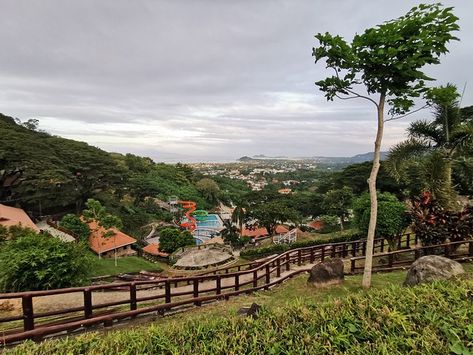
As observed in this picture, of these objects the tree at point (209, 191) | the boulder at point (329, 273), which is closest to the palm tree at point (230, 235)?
the boulder at point (329, 273)

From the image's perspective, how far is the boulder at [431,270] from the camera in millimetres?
5677

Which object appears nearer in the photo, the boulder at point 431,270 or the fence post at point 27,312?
the fence post at point 27,312

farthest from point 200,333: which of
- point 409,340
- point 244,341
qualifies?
point 409,340

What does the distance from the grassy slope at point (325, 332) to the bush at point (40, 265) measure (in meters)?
8.97

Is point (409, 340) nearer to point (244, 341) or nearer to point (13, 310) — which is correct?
point (244, 341)

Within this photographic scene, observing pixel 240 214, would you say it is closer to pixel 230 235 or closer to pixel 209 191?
pixel 230 235

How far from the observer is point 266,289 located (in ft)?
27.5

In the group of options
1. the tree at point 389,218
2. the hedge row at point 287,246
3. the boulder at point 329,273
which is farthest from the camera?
the hedge row at point 287,246

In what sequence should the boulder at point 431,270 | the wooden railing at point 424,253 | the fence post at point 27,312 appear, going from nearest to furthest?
the fence post at point 27,312 < the boulder at point 431,270 < the wooden railing at point 424,253

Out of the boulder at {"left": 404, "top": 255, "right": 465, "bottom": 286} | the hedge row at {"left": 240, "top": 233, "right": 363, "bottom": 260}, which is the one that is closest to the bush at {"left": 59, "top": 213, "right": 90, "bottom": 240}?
the hedge row at {"left": 240, "top": 233, "right": 363, "bottom": 260}

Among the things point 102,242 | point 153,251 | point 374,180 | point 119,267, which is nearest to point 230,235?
point 153,251

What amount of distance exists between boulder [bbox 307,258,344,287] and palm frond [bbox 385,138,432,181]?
5.73m

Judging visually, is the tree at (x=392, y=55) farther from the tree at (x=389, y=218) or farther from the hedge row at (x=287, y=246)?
A: the hedge row at (x=287, y=246)

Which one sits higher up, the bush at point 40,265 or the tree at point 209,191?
the bush at point 40,265
